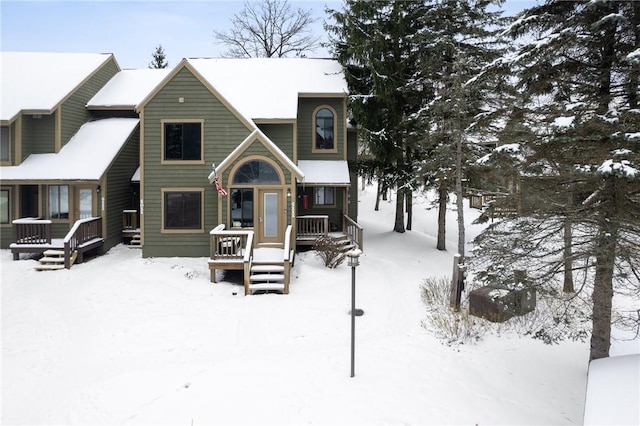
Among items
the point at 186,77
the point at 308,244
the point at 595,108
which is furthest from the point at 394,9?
the point at 595,108

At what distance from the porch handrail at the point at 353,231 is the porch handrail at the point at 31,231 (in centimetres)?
1155

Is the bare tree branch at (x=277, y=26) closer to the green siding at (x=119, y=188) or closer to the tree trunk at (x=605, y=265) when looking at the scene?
the green siding at (x=119, y=188)

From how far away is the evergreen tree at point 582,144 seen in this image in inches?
247

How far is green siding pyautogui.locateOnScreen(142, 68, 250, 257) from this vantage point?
15203mm

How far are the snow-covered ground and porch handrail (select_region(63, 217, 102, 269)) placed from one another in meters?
1.08

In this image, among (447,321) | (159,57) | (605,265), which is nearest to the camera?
(605,265)

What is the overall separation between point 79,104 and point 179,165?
22.7 feet

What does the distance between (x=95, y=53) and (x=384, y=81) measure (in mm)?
14600

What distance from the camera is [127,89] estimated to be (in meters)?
20.1

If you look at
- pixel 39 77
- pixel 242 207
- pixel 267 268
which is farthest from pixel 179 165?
pixel 39 77

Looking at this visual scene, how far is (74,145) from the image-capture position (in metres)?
17.4

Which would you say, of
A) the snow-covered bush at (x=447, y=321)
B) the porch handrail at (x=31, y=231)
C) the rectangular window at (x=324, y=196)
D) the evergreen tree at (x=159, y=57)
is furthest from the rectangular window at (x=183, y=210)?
the evergreen tree at (x=159, y=57)

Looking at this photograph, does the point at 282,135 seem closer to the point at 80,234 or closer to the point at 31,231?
the point at 80,234

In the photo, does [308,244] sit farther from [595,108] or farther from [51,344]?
[595,108]
